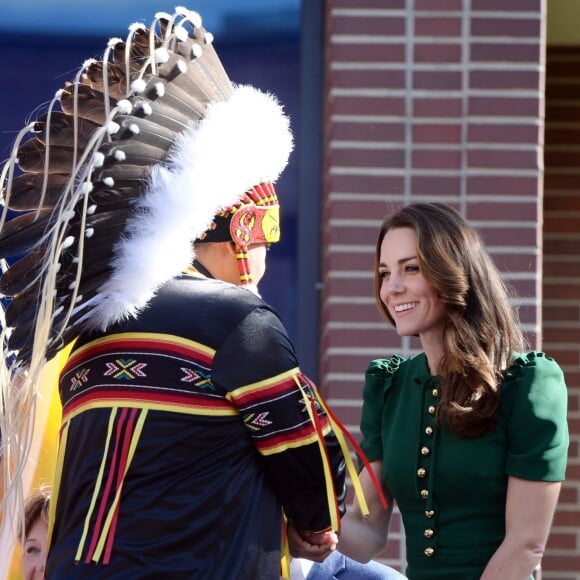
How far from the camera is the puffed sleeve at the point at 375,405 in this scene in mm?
3781

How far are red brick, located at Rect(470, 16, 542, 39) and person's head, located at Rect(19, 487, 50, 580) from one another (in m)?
2.34

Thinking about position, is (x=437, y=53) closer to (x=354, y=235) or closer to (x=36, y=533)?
(x=354, y=235)

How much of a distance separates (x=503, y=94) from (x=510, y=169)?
281mm

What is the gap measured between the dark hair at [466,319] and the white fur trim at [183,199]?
1.88ft

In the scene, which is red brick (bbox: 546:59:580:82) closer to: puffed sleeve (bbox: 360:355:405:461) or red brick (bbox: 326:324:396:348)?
red brick (bbox: 326:324:396:348)

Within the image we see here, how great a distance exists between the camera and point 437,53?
5082mm

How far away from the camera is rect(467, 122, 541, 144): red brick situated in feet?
16.6

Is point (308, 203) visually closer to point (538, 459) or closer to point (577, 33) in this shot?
point (577, 33)

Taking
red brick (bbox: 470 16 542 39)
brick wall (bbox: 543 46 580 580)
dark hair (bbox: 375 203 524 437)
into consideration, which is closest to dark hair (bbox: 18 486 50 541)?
dark hair (bbox: 375 203 524 437)

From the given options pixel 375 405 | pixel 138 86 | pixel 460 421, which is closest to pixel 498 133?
pixel 375 405

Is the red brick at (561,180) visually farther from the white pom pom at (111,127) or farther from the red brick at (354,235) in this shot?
the white pom pom at (111,127)

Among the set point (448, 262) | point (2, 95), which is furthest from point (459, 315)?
point (2, 95)

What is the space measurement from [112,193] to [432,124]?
2.23m

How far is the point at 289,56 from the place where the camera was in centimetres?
537
